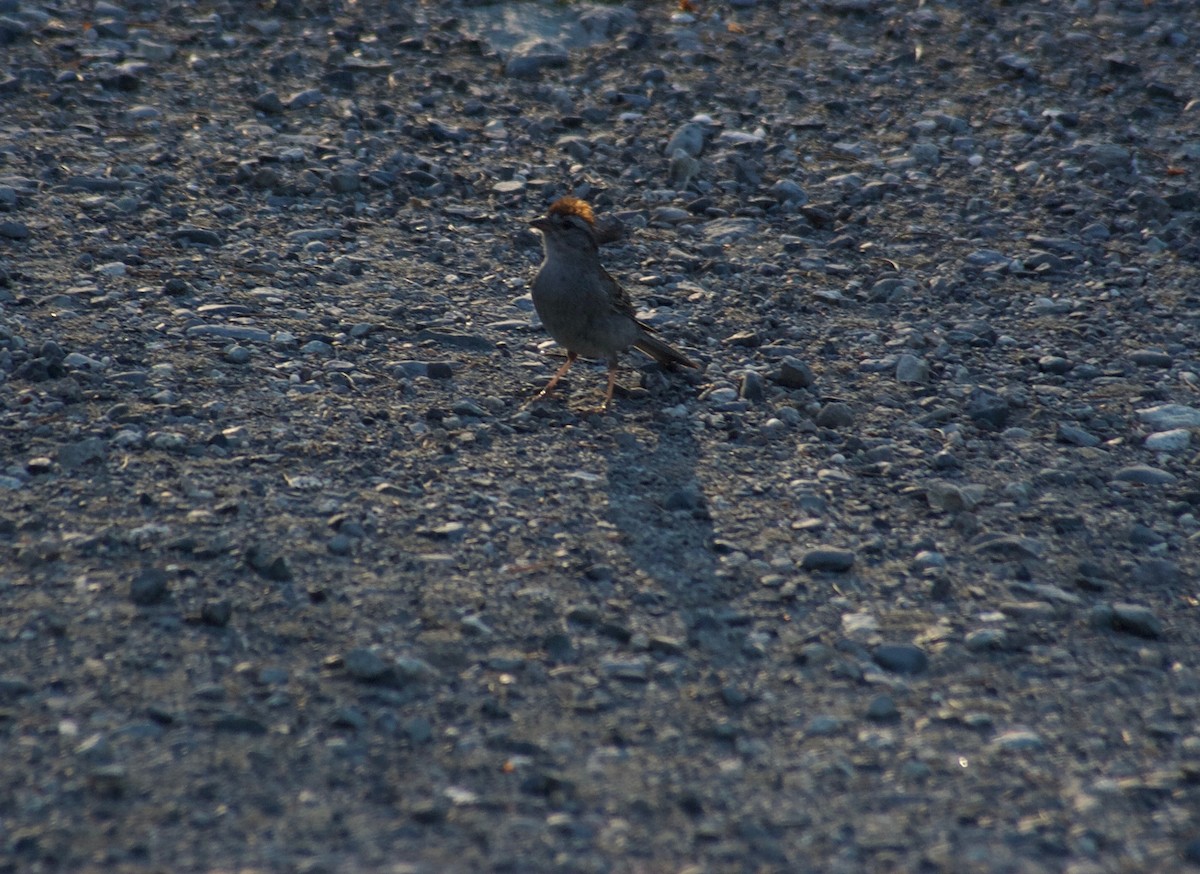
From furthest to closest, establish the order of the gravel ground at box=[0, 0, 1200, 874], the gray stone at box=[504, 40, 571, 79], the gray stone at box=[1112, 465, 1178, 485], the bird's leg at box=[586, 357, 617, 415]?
the gray stone at box=[504, 40, 571, 79] → the bird's leg at box=[586, 357, 617, 415] → the gray stone at box=[1112, 465, 1178, 485] → the gravel ground at box=[0, 0, 1200, 874]

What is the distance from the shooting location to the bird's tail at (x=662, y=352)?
728cm

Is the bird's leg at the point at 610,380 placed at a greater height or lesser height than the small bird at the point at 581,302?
lesser

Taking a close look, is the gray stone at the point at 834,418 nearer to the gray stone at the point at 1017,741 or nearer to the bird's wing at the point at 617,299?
the bird's wing at the point at 617,299

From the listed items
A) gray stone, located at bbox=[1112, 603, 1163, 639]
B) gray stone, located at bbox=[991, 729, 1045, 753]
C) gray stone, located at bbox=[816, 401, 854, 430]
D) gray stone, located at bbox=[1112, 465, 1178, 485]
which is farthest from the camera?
gray stone, located at bbox=[816, 401, 854, 430]

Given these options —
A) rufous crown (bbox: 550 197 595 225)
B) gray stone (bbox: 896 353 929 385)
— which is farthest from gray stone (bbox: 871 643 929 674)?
rufous crown (bbox: 550 197 595 225)

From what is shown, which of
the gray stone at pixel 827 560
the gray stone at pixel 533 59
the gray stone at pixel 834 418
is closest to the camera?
the gray stone at pixel 827 560

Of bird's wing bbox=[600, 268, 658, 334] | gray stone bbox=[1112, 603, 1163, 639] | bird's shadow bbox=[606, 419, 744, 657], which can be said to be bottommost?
bird's shadow bbox=[606, 419, 744, 657]

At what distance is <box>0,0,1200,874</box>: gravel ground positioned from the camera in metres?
4.25

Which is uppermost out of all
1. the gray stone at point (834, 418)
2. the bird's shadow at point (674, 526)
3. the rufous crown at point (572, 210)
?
the rufous crown at point (572, 210)

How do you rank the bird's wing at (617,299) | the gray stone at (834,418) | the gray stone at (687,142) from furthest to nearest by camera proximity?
the gray stone at (687,142)
the bird's wing at (617,299)
the gray stone at (834,418)

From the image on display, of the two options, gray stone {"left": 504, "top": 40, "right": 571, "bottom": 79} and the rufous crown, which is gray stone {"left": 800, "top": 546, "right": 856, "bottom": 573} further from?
gray stone {"left": 504, "top": 40, "right": 571, "bottom": 79}

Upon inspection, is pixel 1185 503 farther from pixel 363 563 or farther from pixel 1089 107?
pixel 1089 107

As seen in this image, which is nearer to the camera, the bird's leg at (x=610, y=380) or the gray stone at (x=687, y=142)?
the bird's leg at (x=610, y=380)

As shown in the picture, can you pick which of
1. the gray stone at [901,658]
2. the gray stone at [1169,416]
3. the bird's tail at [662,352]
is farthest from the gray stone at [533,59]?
the gray stone at [901,658]
